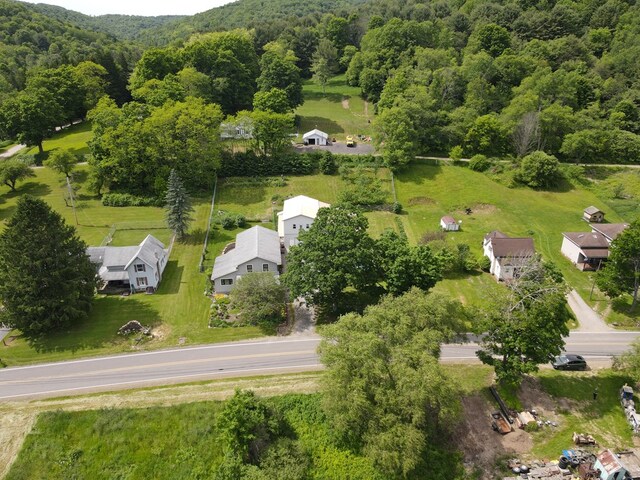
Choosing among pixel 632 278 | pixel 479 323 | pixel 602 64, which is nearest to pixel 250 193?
pixel 479 323

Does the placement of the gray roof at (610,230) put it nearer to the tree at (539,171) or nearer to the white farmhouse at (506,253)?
the white farmhouse at (506,253)

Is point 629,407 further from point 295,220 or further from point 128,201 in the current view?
point 128,201

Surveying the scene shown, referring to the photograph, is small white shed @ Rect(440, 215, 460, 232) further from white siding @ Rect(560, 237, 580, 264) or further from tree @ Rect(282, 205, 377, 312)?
tree @ Rect(282, 205, 377, 312)

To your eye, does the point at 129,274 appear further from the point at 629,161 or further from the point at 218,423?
the point at 629,161

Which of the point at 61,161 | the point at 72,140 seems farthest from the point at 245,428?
the point at 72,140

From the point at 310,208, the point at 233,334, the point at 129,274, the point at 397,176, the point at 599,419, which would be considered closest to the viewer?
the point at 599,419

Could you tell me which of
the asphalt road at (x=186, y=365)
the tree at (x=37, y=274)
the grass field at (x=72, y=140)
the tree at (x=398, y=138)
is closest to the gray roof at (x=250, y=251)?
the asphalt road at (x=186, y=365)
